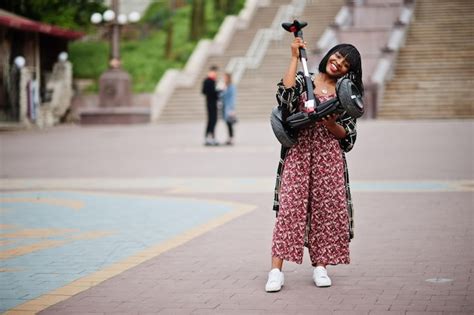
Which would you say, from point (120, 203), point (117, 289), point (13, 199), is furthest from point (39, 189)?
point (117, 289)

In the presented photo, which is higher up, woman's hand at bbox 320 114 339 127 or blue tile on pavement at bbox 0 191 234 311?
woman's hand at bbox 320 114 339 127

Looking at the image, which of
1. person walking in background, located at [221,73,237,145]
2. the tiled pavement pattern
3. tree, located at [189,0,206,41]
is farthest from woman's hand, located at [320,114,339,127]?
tree, located at [189,0,206,41]

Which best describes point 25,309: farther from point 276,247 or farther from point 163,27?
point 163,27

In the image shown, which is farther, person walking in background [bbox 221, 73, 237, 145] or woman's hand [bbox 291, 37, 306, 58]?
person walking in background [bbox 221, 73, 237, 145]

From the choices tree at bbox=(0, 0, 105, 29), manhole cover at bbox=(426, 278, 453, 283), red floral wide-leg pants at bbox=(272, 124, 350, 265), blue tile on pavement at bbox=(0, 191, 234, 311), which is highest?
tree at bbox=(0, 0, 105, 29)

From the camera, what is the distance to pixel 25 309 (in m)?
6.21

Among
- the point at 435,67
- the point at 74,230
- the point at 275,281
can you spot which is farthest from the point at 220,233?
the point at 435,67

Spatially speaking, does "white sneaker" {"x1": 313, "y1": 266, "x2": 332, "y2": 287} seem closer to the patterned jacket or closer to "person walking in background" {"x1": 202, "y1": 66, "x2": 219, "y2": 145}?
the patterned jacket

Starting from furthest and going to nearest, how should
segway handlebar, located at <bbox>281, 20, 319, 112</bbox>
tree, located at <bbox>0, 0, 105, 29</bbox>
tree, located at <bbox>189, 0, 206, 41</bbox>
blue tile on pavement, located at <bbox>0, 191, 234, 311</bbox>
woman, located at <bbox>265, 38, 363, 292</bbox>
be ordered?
tree, located at <bbox>189, 0, 206, 41</bbox>, tree, located at <bbox>0, 0, 105, 29</bbox>, blue tile on pavement, located at <bbox>0, 191, 234, 311</bbox>, woman, located at <bbox>265, 38, 363, 292</bbox>, segway handlebar, located at <bbox>281, 20, 319, 112</bbox>

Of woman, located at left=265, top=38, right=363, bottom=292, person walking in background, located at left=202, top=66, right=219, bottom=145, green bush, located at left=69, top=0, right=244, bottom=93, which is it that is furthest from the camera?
green bush, located at left=69, top=0, right=244, bottom=93

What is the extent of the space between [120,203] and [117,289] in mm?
5148

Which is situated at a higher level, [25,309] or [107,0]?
[107,0]

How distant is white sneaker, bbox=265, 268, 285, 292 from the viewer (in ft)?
21.7

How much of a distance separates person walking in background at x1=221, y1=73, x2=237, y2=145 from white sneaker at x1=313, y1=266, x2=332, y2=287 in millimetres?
14939
